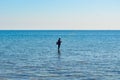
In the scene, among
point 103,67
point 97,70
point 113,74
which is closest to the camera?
point 113,74

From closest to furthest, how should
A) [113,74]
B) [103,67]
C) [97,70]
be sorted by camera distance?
1. [113,74]
2. [97,70]
3. [103,67]

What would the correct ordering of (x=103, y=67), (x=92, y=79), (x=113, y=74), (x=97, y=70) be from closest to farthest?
(x=92, y=79) → (x=113, y=74) → (x=97, y=70) → (x=103, y=67)

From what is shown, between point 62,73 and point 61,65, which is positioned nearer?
point 62,73

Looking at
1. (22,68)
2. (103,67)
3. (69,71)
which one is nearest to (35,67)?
(22,68)

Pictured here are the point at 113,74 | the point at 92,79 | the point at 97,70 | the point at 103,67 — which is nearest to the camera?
the point at 92,79

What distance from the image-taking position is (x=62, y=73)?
3083cm

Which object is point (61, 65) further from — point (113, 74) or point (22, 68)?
point (113, 74)

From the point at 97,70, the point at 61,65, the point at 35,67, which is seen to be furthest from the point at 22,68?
the point at 97,70

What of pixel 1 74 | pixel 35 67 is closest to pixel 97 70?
pixel 35 67

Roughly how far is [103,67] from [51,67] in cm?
509

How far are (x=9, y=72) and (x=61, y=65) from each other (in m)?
7.07

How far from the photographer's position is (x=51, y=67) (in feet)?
114

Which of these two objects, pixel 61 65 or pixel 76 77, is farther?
pixel 61 65

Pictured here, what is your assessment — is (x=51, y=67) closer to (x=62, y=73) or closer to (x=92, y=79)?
(x=62, y=73)
